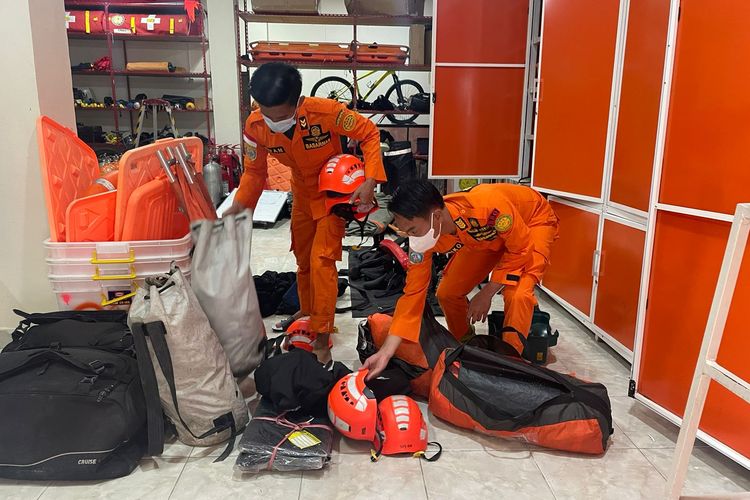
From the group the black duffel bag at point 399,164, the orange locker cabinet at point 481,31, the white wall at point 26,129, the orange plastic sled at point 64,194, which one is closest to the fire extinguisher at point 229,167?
the black duffel bag at point 399,164

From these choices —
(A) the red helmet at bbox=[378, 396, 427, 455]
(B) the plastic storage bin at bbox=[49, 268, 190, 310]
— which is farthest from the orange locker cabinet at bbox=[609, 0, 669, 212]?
(B) the plastic storage bin at bbox=[49, 268, 190, 310]

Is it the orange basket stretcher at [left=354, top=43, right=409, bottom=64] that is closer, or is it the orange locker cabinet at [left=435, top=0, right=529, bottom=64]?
the orange locker cabinet at [left=435, top=0, right=529, bottom=64]

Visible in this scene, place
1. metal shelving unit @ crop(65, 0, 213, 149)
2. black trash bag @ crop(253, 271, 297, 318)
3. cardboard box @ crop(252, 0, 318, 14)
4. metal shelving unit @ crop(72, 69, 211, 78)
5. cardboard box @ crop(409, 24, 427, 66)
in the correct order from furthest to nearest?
1. metal shelving unit @ crop(72, 69, 211, 78)
2. metal shelving unit @ crop(65, 0, 213, 149)
3. cardboard box @ crop(409, 24, 427, 66)
4. cardboard box @ crop(252, 0, 318, 14)
5. black trash bag @ crop(253, 271, 297, 318)

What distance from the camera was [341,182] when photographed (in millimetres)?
2469

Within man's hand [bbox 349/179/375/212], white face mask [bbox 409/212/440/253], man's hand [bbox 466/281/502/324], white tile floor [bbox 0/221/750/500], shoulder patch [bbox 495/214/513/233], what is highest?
man's hand [bbox 349/179/375/212]

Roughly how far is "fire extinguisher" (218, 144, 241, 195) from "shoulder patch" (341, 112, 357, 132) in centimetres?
537

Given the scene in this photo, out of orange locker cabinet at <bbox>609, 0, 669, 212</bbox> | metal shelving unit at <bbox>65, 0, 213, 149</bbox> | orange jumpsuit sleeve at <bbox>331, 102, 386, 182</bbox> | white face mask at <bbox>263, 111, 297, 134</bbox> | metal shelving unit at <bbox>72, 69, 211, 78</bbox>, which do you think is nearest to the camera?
orange locker cabinet at <bbox>609, 0, 669, 212</bbox>

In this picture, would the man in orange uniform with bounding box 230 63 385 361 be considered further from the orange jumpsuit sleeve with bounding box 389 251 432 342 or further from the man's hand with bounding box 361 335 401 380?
the man's hand with bounding box 361 335 401 380

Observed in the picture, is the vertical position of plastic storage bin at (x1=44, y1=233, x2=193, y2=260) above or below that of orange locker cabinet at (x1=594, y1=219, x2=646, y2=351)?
above

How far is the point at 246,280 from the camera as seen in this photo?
2188 mm

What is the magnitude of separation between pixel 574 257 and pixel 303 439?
2.06 meters

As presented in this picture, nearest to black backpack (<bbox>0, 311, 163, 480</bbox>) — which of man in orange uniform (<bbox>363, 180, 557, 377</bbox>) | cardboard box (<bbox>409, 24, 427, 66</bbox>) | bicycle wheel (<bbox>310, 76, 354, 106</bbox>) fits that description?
man in orange uniform (<bbox>363, 180, 557, 377</bbox>)

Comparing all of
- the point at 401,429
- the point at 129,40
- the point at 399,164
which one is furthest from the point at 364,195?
the point at 129,40

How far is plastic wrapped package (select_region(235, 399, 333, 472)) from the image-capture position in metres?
1.80
